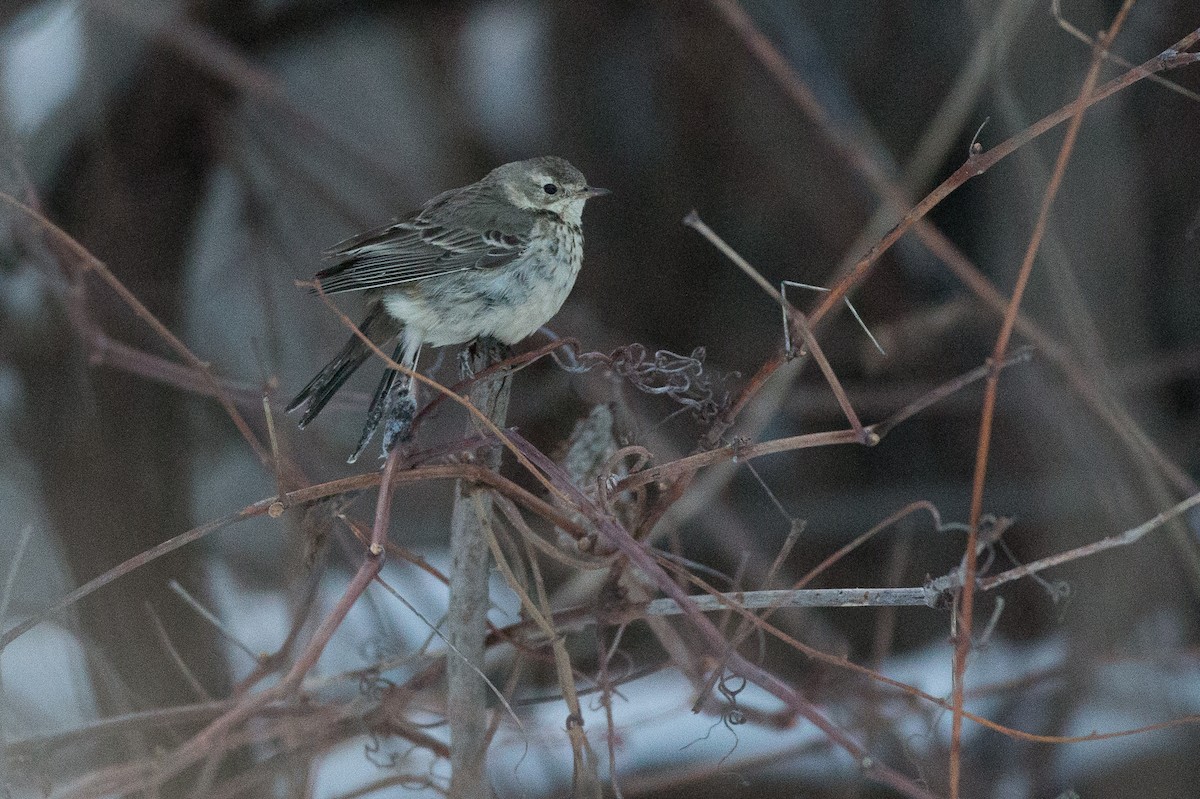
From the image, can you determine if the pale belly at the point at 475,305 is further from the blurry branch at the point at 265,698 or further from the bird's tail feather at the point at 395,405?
the blurry branch at the point at 265,698

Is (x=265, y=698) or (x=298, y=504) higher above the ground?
(x=298, y=504)

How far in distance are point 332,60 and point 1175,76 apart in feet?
8.20

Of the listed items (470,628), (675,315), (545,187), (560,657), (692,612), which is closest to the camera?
(692,612)

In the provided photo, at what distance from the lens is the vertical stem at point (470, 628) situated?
65.3 inches

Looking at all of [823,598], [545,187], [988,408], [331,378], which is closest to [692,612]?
[823,598]

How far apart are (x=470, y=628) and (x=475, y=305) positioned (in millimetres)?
558

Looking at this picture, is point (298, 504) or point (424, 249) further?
point (424, 249)

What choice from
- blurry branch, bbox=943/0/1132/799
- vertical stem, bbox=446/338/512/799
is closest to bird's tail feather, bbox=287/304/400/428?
vertical stem, bbox=446/338/512/799

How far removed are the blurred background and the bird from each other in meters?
0.31

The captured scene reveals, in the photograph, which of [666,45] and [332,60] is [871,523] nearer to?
[666,45]

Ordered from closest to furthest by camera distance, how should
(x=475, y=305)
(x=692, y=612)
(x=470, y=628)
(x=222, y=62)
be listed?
1. (x=692, y=612)
2. (x=470, y=628)
3. (x=475, y=305)
4. (x=222, y=62)

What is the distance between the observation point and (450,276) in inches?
74.7

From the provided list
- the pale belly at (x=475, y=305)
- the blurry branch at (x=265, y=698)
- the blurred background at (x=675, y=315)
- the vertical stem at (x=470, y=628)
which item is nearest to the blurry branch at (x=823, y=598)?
the vertical stem at (x=470, y=628)

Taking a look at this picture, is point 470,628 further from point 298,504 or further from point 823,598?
point 823,598
